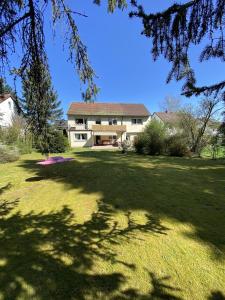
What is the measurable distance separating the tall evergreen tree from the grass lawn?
7.36ft

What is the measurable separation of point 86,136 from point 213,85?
3229 centimetres

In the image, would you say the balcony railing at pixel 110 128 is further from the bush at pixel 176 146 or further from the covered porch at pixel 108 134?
the bush at pixel 176 146

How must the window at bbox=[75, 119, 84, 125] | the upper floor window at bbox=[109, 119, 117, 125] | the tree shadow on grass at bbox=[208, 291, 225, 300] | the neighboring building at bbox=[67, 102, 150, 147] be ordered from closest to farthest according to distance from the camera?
the tree shadow on grass at bbox=[208, 291, 225, 300], the neighboring building at bbox=[67, 102, 150, 147], the window at bbox=[75, 119, 84, 125], the upper floor window at bbox=[109, 119, 117, 125]

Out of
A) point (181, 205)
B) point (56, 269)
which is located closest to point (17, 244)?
point (56, 269)

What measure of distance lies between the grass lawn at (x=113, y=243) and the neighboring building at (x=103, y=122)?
28.0 m

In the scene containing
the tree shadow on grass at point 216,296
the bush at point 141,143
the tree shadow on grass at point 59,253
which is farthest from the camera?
the bush at point 141,143

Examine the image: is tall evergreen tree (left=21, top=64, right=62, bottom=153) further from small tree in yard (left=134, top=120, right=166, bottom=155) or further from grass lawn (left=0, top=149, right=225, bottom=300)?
small tree in yard (left=134, top=120, right=166, bottom=155)

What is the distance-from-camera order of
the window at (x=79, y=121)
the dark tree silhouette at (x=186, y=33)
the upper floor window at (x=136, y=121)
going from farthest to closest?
the upper floor window at (x=136, y=121)
the window at (x=79, y=121)
the dark tree silhouette at (x=186, y=33)

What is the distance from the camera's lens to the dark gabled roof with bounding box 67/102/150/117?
36.0 meters

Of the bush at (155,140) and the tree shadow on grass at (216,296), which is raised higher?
the bush at (155,140)

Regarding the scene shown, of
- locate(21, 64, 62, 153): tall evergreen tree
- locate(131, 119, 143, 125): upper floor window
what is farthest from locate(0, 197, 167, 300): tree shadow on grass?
locate(131, 119, 143, 125): upper floor window

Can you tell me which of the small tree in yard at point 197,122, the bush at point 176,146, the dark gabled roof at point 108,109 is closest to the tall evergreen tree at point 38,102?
the bush at point 176,146

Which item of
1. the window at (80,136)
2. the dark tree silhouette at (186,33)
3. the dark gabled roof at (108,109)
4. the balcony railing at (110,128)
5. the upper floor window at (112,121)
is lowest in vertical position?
the window at (80,136)

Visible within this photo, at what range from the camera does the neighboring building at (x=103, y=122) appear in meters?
35.1
